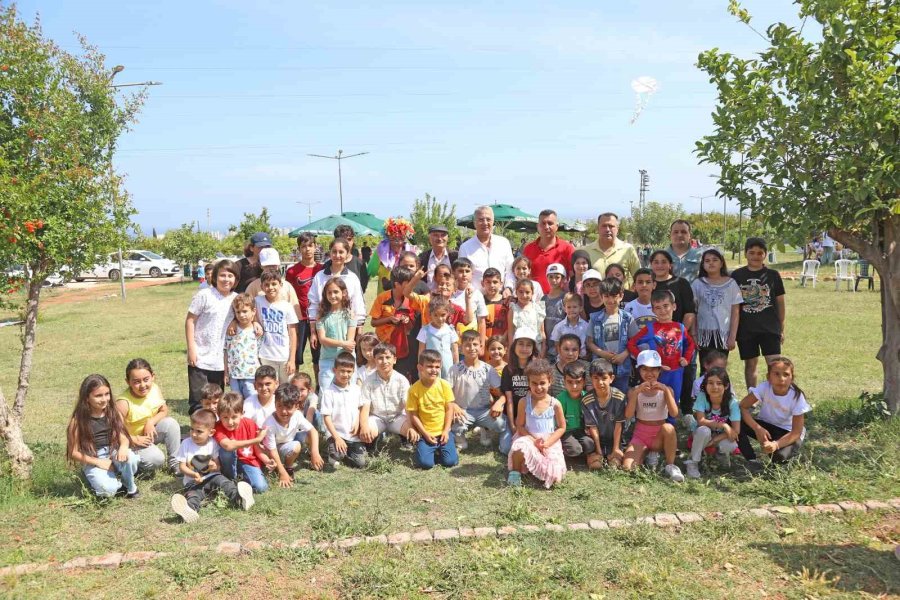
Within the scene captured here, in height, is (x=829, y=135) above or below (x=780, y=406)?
above

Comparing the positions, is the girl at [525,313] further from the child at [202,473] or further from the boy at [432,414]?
the child at [202,473]

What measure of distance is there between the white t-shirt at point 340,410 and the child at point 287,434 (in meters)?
0.24

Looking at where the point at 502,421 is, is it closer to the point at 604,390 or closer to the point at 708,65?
the point at 604,390

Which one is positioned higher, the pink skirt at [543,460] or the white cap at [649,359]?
the white cap at [649,359]

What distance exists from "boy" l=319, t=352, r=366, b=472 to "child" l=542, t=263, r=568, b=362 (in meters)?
2.01

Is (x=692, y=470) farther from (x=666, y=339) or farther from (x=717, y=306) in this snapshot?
(x=717, y=306)

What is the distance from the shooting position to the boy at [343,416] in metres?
5.91

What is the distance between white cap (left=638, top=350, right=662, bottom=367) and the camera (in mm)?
5660

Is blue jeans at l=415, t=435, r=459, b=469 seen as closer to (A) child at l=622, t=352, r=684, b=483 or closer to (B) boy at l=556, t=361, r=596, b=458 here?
(B) boy at l=556, t=361, r=596, b=458

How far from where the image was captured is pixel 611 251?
282 inches

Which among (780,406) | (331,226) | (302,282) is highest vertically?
(331,226)

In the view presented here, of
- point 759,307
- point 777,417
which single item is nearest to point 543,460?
point 777,417

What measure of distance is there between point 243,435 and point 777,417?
4487 mm

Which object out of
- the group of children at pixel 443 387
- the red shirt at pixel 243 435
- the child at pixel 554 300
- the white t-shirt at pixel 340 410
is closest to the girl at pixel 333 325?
the group of children at pixel 443 387
